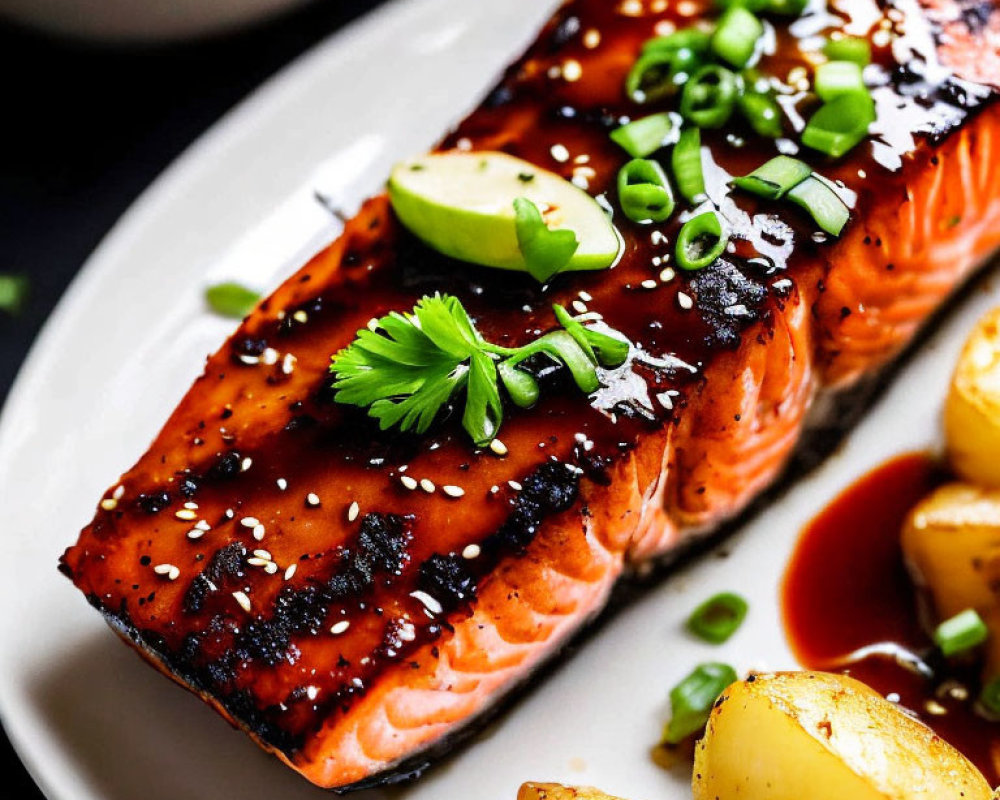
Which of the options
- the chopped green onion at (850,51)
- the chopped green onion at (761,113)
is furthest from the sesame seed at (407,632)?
the chopped green onion at (850,51)

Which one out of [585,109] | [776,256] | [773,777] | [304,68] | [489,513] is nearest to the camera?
[773,777]

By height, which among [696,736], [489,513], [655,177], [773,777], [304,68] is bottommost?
[696,736]

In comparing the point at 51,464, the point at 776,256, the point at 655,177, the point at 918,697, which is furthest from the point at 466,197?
the point at 918,697

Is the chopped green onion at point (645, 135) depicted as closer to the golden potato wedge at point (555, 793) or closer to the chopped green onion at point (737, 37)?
the chopped green onion at point (737, 37)

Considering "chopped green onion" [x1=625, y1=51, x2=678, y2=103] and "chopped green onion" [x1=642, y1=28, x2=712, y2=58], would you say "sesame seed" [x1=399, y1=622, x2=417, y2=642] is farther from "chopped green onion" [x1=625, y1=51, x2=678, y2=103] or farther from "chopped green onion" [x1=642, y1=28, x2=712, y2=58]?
"chopped green onion" [x1=642, y1=28, x2=712, y2=58]

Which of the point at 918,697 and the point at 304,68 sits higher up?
the point at 304,68

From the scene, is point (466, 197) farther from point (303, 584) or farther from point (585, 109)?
point (303, 584)

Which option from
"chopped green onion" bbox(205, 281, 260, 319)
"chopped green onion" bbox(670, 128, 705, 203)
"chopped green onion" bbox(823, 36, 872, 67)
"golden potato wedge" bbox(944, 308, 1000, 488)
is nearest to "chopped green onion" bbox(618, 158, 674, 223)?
"chopped green onion" bbox(670, 128, 705, 203)
